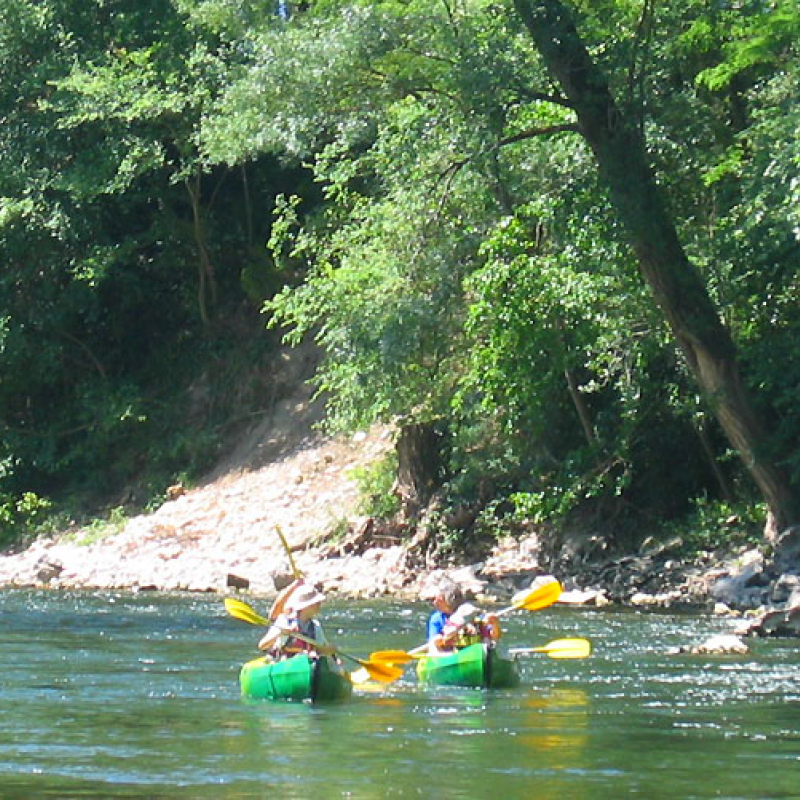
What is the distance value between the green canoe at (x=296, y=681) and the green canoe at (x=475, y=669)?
3.61 ft

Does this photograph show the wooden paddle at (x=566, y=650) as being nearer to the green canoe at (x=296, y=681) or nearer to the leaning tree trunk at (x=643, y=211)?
the green canoe at (x=296, y=681)

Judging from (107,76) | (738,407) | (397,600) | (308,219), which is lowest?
(397,600)

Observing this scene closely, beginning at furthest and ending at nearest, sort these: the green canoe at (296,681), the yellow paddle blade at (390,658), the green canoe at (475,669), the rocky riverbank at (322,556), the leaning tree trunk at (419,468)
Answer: the leaning tree trunk at (419,468) < the rocky riverbank at (322,556) < the yellow paddle blade at (390,658) < the green canoe at (475,669) < the green canoe at (296,681)

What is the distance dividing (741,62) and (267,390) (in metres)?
12.8

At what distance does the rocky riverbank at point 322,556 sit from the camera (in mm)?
20234

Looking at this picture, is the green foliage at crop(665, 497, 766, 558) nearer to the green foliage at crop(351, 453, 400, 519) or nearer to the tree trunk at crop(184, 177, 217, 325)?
the green foliage at crop(351, 453, 400, 519)

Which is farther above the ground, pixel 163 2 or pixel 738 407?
pixel 163 2

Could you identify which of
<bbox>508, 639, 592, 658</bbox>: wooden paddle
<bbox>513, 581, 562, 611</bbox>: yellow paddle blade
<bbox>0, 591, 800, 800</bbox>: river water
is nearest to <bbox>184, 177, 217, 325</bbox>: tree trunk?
<bbox>0, 591, 800, 800</bbox>: river water

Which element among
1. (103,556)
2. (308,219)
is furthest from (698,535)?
(103,556)

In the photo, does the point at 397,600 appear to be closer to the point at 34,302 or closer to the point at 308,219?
the point at 308,219

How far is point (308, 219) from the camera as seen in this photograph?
2503cm

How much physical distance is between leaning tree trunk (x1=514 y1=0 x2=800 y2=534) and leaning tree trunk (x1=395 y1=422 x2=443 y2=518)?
508 centimetres

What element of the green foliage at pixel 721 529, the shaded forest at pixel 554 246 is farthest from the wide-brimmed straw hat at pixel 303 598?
the green foliage at pixel 721 529

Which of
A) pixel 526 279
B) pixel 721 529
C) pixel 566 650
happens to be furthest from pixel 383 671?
pixel 721 529
